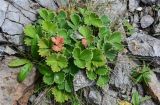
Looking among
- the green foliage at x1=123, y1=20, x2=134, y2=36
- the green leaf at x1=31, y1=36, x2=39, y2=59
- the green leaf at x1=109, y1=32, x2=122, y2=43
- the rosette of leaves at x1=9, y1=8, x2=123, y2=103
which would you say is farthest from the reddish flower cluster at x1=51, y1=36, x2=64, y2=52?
the green foliage at x1=123, y1=20, x2=134, y2=36

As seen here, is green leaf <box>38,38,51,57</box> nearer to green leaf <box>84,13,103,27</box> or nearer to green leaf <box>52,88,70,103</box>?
green leaf <box>52,88,70,103</box>

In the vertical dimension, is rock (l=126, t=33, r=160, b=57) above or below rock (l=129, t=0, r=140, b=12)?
below

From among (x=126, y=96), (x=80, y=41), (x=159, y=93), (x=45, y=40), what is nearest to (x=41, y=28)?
(x=45, y=40)

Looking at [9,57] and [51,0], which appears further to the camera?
[51,0]

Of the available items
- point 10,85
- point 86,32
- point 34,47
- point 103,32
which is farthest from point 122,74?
point 10,85

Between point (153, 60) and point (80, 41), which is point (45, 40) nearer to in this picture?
point (80, 41)

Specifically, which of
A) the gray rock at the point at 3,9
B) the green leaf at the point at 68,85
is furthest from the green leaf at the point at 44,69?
the gray rock at the point at 3,9

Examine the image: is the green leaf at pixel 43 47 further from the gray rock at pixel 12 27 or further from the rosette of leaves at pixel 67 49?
the gray rock at pixel 12 27
